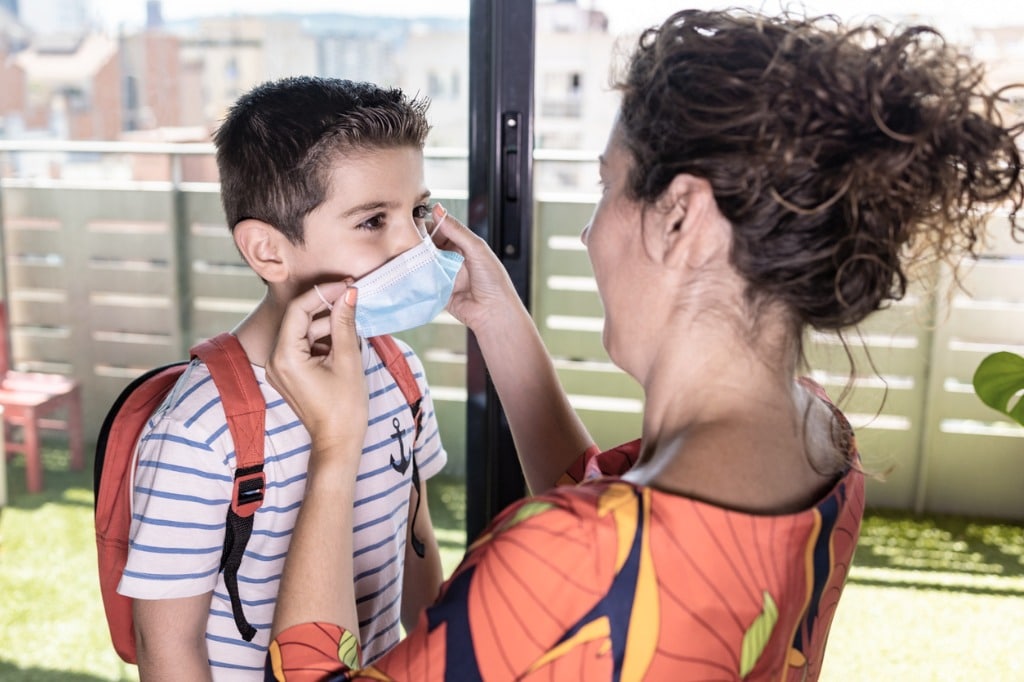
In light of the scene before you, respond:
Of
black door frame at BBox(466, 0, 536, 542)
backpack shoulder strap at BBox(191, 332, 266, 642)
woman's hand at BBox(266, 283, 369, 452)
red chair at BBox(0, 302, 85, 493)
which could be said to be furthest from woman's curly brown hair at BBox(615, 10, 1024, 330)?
red chair at BBox(0, 302, 85, 493)

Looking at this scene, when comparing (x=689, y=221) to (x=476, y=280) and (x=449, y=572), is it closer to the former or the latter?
(x=476, y=280)

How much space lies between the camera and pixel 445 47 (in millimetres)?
1972

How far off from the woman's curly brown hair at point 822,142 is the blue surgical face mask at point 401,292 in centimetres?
40

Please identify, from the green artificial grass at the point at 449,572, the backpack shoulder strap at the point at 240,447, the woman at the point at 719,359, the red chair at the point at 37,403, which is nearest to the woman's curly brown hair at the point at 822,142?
the woman at the point at 719,359

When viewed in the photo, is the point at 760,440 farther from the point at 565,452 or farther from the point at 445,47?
the point at 445,47

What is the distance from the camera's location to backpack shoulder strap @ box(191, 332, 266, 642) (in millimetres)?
1078

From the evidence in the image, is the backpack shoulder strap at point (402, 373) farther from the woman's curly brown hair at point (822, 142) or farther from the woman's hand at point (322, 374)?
the woman's curly brown hair at point (822, 142)

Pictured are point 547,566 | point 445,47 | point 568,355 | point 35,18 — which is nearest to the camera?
point 547,566

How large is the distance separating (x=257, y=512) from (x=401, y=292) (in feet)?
1.08

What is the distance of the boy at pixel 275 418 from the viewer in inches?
42.1

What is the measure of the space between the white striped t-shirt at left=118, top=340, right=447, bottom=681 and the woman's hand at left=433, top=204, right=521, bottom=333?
130mm

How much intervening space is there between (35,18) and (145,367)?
35.0 inches

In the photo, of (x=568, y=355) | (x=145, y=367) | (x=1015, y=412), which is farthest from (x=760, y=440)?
(x=145, y=367)

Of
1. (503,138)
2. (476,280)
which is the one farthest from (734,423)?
(503,138)
